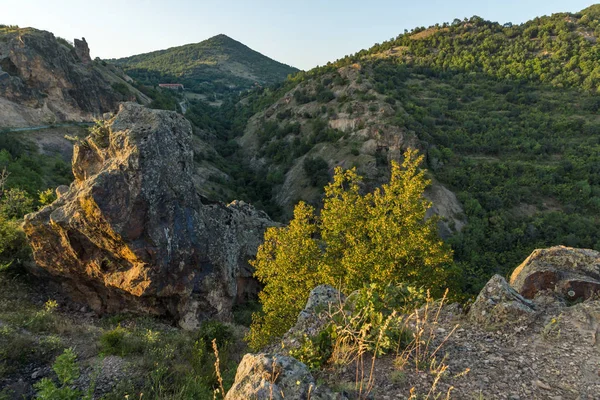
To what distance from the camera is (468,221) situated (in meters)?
45.9

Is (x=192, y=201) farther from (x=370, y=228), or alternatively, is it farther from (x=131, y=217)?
(x=370, y=228)

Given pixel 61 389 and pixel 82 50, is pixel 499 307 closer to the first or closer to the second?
pixel 61 389

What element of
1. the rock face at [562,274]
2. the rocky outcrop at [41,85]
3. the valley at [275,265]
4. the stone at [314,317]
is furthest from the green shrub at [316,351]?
the rocky outcrop at [41,85]

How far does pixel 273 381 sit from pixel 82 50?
275 feet

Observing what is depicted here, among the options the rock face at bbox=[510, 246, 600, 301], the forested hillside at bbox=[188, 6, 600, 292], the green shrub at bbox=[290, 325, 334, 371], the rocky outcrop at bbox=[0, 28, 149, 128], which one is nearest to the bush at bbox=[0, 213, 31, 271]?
the green shrub at bbox=[290, 325, 334, 371]

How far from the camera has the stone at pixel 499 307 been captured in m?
8.71

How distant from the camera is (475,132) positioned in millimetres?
64500

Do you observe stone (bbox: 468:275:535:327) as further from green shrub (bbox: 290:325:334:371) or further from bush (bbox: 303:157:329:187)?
bush (bbox: 303:157:329:187)

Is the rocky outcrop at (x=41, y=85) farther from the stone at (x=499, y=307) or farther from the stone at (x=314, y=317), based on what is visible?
the stone at (x=499, y=307)

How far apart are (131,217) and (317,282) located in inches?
432

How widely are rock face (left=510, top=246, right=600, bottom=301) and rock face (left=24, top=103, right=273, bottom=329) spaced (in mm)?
17566

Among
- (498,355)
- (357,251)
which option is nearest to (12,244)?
(357,251)

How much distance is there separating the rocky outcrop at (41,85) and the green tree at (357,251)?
46044 mm

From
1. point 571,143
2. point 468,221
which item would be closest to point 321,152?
point 468,221
